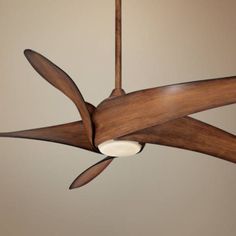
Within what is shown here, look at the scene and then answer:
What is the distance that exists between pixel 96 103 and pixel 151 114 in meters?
1.20

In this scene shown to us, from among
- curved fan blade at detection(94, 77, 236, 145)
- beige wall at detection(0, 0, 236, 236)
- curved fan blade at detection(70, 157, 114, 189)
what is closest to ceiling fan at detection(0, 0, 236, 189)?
curved fan blade at detection(94, 77, 236, 145)

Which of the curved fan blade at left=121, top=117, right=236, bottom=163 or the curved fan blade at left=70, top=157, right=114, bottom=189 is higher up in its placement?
the curved fan blade at left=70, top=157, right=114, bottom=189

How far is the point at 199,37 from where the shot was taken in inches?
71.9

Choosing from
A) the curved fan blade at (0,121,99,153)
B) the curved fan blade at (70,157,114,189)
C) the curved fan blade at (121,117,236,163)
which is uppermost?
the curved fan blade at (0,121,99,153)

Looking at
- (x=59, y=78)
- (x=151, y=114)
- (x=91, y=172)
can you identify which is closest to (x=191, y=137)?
(x=151, y=114)

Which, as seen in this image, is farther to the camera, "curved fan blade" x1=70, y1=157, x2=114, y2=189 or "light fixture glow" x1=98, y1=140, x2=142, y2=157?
"curved fan blade" x1=70, y1=157, x2=114, y2=189

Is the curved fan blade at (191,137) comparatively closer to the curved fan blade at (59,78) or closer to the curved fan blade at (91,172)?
the curved fan blade at (59,78)

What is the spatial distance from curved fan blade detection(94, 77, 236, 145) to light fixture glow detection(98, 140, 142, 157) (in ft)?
0.13

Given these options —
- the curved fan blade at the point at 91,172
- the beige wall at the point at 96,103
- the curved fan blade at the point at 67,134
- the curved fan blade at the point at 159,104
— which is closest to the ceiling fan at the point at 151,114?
the curved fan blade at the point at 159,104

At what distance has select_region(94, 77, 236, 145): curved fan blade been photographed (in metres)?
0.79

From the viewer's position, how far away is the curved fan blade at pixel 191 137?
95 centimetres

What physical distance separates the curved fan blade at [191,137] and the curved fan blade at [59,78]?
10 centimetres

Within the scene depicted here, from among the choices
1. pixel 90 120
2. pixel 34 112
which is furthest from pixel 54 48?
pixel 90 120

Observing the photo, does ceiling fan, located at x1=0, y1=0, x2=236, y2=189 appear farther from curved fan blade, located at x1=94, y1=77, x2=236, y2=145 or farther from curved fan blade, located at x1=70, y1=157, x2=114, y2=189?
curved fan blade, located at x1=70, y1=157, x2=114, y2=189
